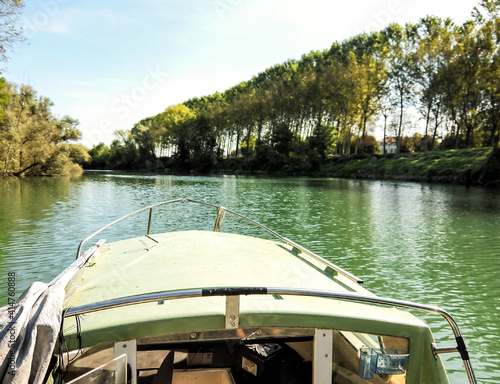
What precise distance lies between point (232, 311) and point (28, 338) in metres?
1.11

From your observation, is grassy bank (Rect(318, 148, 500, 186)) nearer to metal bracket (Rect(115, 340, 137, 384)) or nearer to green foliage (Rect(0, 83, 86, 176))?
green foliage (Rect(0, 83, 86, 176))

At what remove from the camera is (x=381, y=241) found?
13406 millimetres

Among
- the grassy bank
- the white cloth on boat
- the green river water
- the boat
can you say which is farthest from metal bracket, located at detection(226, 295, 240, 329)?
the grassy bank

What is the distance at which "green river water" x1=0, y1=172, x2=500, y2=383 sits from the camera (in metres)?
7.34

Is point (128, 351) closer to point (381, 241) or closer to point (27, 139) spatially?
point (381, 241)

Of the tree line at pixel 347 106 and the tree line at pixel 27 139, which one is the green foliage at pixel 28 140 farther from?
the tree line at pixel 347 106

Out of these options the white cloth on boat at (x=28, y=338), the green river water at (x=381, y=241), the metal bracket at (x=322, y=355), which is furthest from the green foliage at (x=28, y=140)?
the metal bracket at (x=322, y=355)

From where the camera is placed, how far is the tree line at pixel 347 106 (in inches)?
1836

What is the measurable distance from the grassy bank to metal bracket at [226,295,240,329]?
37959 millimetres

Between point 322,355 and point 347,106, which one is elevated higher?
point 347,106

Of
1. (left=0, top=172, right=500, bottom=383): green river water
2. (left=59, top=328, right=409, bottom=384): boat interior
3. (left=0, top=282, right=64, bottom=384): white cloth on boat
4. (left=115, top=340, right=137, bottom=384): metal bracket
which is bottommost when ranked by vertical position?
(left=0, top=172, right=500, bottom=383): green river water

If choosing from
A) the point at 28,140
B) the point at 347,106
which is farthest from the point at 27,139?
the point at 347,106

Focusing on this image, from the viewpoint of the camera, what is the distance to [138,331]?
7.54 ft

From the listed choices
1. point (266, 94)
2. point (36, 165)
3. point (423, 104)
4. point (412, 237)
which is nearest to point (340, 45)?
point (266, 94)
